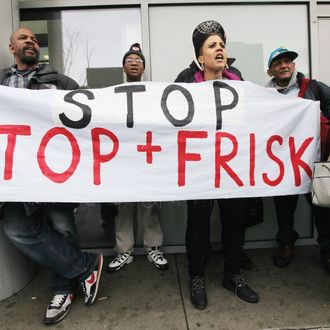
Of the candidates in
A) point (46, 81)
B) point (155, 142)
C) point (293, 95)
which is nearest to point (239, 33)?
point (293, 95)

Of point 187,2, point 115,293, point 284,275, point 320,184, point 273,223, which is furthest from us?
point 273,223

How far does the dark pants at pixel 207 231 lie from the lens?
8.12 ft

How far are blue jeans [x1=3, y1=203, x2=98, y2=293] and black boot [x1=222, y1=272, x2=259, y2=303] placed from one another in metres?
1.02

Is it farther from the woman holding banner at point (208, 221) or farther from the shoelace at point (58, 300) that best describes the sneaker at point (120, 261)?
the woman holding banner at point (208, 221)

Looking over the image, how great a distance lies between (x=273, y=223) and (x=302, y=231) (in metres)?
0.33

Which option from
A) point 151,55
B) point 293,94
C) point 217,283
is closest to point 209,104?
point 293,94

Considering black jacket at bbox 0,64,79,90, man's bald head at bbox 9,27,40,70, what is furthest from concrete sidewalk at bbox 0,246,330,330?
man's bald head at bbox 9,27,40,70

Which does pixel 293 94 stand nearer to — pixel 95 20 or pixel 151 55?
pixel 151 55

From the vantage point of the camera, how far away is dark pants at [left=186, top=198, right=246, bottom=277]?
8.12 feet

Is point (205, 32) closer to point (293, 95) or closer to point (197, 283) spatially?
point (293, 95)

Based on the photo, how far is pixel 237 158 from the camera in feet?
8.27

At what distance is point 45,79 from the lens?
100 inches

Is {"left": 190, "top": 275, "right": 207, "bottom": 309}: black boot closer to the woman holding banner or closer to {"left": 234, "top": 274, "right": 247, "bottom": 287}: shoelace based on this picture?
the woman holding banner

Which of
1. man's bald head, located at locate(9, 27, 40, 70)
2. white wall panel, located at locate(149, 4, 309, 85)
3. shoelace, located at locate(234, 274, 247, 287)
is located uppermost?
white wall panel, located at locate(149, 4, 309, 85)
